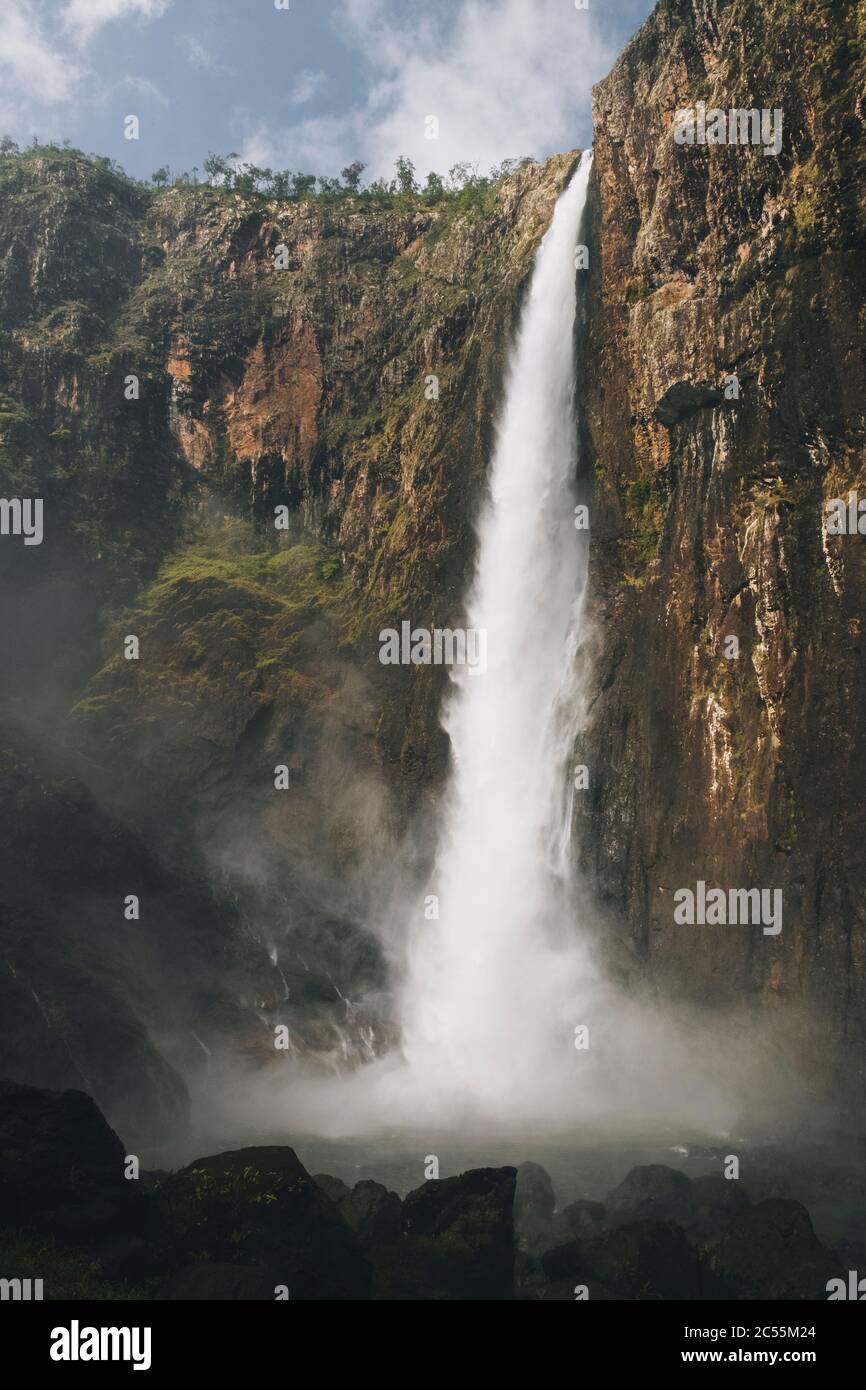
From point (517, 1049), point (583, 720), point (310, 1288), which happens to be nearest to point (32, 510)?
point (583, 720)

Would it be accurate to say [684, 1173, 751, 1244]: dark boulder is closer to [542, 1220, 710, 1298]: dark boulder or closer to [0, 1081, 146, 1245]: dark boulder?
[542, 1220, 710, 1298]: dark boulder

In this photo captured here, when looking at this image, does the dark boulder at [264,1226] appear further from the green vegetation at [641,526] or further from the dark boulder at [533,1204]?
the green vegetation at [641,526]

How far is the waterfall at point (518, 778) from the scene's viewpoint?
30.4 meters

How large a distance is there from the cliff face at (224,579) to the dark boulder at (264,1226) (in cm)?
661

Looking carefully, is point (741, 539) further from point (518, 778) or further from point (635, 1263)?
point (635, 1263)

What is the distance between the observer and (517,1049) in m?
29.9

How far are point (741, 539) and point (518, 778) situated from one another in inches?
385

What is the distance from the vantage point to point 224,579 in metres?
40.8

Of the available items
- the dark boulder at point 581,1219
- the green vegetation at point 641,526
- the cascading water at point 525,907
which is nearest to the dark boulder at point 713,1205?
the dark boulder at point 581,1219

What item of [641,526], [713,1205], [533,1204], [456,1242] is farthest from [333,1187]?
[641,526]

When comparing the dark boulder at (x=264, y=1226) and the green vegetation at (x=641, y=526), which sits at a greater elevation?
the green vegetation at (x=641, y=526)

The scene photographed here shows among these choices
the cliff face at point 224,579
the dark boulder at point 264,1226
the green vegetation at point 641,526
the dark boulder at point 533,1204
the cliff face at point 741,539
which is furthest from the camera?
the green vegetation at point 641,526

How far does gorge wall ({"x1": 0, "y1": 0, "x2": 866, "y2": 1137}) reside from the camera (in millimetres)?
26656
